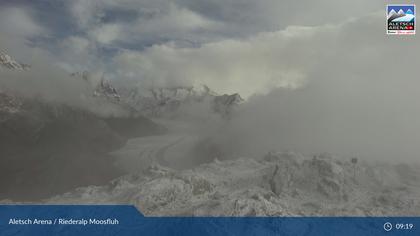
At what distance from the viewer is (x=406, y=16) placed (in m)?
25.7

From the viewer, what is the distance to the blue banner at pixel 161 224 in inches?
973

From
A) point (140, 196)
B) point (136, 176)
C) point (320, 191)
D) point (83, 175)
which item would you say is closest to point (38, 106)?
point (83, 175)

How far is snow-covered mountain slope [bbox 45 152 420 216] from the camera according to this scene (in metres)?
30.3

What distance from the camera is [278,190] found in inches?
1407

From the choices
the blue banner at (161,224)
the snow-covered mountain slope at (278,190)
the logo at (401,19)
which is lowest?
the blue banner at (161,224)

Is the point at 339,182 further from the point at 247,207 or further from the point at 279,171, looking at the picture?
the point at 247,207

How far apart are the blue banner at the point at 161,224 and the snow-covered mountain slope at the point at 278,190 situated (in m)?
1.23

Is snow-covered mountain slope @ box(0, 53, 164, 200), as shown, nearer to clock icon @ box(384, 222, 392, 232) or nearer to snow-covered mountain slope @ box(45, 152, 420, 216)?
snow-covered mountain slope @ box(45, 152, 420, 216)

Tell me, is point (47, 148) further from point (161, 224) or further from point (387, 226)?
point (387, 226)

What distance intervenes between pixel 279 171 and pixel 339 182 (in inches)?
229

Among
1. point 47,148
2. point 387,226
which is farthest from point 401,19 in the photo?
point 47,148

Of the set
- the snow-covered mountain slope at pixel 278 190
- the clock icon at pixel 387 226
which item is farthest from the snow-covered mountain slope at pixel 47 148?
the clock icon at pixel 387 226

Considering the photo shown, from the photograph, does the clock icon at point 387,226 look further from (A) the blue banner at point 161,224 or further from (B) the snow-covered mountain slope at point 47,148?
(B) the snow-covered mountain slope at point 47,148

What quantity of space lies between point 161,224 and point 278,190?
42.3 feet
